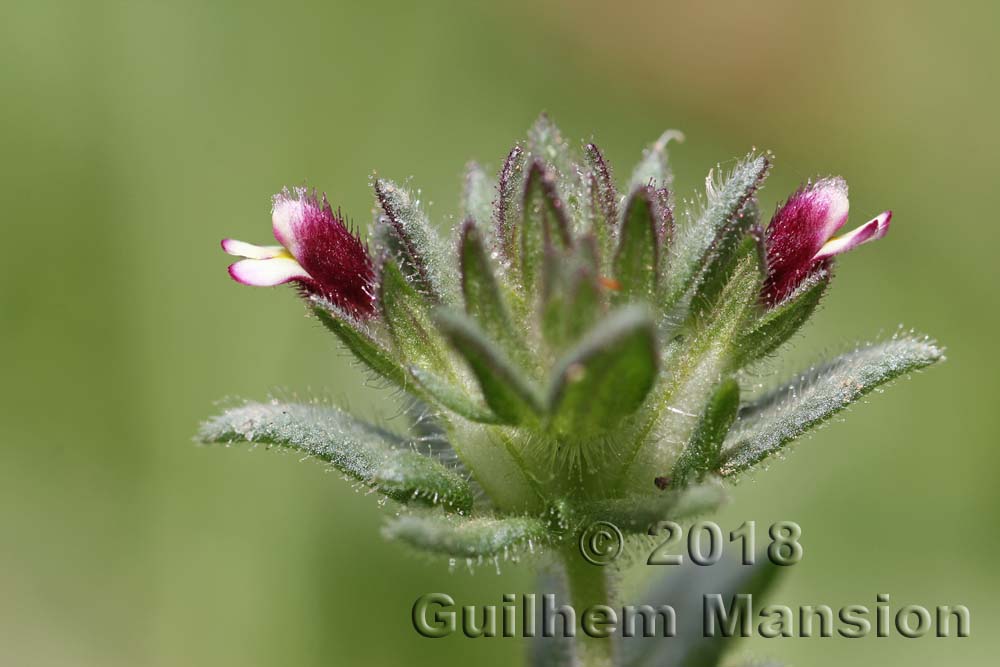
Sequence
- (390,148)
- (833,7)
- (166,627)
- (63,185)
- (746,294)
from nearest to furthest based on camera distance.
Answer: (746,294)
(166,627)
(63,185)
(390,148)
(833,7)

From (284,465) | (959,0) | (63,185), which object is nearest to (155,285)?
(63,185)

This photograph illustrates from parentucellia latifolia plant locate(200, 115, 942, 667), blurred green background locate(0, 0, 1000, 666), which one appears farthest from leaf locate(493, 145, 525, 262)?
blurred green background locate(0, 0, 1000, 666)

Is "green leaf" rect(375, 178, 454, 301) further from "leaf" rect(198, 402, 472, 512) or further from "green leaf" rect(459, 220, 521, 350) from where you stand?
"leaf" rect(198, 402, 472, 512)

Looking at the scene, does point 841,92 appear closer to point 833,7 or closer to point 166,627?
point 833,7

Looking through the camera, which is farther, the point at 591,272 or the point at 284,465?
the point at 284,465

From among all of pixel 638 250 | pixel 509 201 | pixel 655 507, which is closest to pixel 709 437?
pixel 655 507

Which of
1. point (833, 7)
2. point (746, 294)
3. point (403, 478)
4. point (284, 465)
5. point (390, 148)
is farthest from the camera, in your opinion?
point (833, 7)
